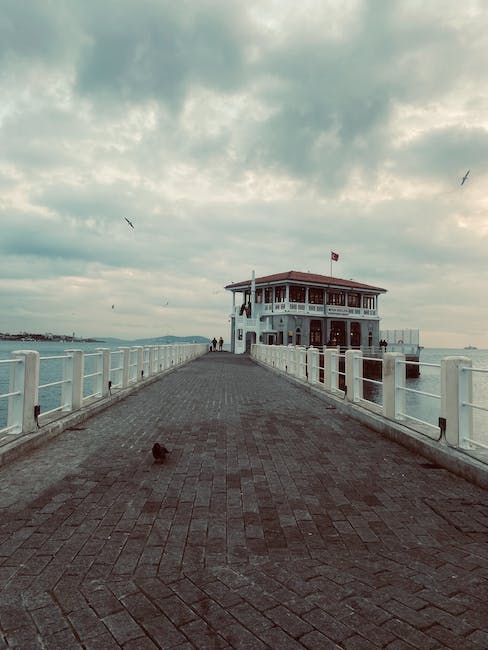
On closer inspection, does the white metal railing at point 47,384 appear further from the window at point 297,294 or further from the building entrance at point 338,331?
the building entrance at point 338,331

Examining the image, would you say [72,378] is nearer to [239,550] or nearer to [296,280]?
[239,550]

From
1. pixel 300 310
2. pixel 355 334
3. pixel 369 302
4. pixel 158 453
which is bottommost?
pixel 158 453

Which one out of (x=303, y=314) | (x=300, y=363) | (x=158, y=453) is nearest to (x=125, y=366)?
(x=300, y=363)

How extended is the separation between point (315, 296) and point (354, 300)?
270 inches

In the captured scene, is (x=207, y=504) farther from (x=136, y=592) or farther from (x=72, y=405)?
(x=72, y=405)

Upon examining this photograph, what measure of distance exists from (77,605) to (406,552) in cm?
229

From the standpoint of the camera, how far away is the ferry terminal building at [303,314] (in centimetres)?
4594

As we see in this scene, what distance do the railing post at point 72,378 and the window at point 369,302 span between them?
5024cm

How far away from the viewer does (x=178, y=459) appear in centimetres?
558

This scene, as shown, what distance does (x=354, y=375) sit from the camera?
9.73m

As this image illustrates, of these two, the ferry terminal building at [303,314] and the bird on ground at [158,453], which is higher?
the ferry terminal building at [303,314]

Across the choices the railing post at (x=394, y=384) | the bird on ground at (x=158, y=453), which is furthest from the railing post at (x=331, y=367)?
the bird on ground at (x=158, y=453)

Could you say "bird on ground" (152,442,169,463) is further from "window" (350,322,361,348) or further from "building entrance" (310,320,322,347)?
"window" (350,322,361,348)

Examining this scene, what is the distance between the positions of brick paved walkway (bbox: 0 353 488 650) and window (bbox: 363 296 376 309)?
167 ft
